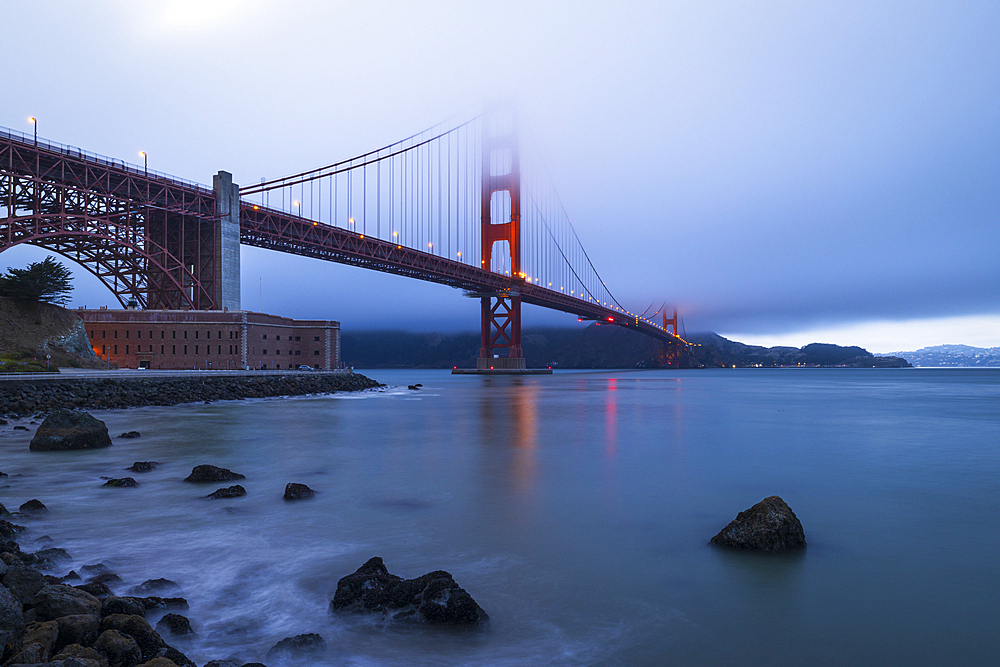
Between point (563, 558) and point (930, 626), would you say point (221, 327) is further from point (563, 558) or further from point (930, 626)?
point (930, 626)

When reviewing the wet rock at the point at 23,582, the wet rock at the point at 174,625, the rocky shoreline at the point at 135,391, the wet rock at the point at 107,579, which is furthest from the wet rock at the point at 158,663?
the rocky shoreline at the point at 135,391

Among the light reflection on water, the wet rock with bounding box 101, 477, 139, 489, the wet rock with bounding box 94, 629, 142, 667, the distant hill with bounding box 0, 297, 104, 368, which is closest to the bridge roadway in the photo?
the distant hill with bounding box 0, 297, 104, 368

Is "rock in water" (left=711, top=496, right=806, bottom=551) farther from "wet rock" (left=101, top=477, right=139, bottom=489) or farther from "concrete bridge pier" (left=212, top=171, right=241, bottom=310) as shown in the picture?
"concrete bridge pier" (left=212, top=171, right=241, bottom=310)

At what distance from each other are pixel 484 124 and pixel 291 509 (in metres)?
88.7

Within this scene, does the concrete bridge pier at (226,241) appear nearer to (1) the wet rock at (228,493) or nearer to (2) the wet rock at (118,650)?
(1) the wet rock at (228,493)

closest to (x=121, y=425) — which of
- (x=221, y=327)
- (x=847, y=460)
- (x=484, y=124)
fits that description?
(x=847, y=460)

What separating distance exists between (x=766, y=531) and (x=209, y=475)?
8.85 m

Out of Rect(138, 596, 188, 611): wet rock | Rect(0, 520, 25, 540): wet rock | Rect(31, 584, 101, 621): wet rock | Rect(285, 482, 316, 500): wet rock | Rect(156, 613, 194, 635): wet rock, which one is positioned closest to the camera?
Rect(31, 584, 101, 621): wet rock

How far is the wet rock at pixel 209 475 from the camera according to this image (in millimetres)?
10102

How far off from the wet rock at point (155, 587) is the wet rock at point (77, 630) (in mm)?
1490

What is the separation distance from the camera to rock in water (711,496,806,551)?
6320 mm

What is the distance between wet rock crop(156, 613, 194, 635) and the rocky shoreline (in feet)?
69.4

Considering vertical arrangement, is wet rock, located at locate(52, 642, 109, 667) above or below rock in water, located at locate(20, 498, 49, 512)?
above

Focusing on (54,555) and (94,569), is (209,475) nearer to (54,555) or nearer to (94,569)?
(54,555)
